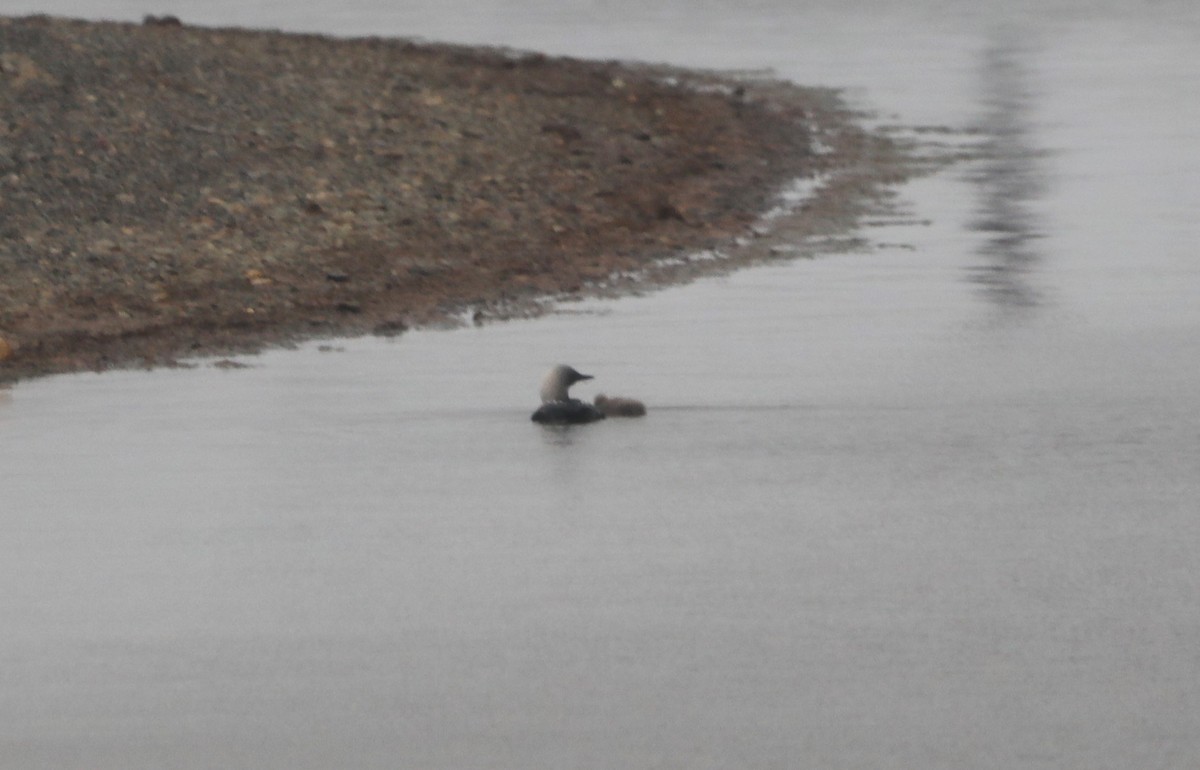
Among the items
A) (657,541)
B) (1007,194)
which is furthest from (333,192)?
(657,541)

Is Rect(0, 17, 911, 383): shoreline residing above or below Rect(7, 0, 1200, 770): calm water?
above

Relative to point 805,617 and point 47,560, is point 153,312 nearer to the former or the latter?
point 47,560

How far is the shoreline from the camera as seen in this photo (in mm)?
13227

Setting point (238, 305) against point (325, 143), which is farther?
point (325, 143)

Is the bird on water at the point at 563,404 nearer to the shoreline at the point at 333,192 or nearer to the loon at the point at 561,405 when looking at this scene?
the loon at the point at 561,405

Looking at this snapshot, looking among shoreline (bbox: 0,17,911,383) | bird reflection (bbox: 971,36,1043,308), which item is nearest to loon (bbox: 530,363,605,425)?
shoreline (bbox: 0,17,911,383)

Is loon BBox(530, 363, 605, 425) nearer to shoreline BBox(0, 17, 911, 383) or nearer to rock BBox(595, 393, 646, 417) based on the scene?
rock BBox(595, 393, 646, 417)

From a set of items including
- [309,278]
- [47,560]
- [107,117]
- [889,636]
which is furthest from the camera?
[107,117]

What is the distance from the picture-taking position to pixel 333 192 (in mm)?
16859

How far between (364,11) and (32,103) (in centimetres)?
2242

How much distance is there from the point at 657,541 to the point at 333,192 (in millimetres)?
9239

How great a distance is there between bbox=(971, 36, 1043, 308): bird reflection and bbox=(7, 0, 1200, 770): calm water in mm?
111

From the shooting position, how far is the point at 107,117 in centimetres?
1811

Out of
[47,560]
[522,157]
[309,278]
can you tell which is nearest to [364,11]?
[522,157]
